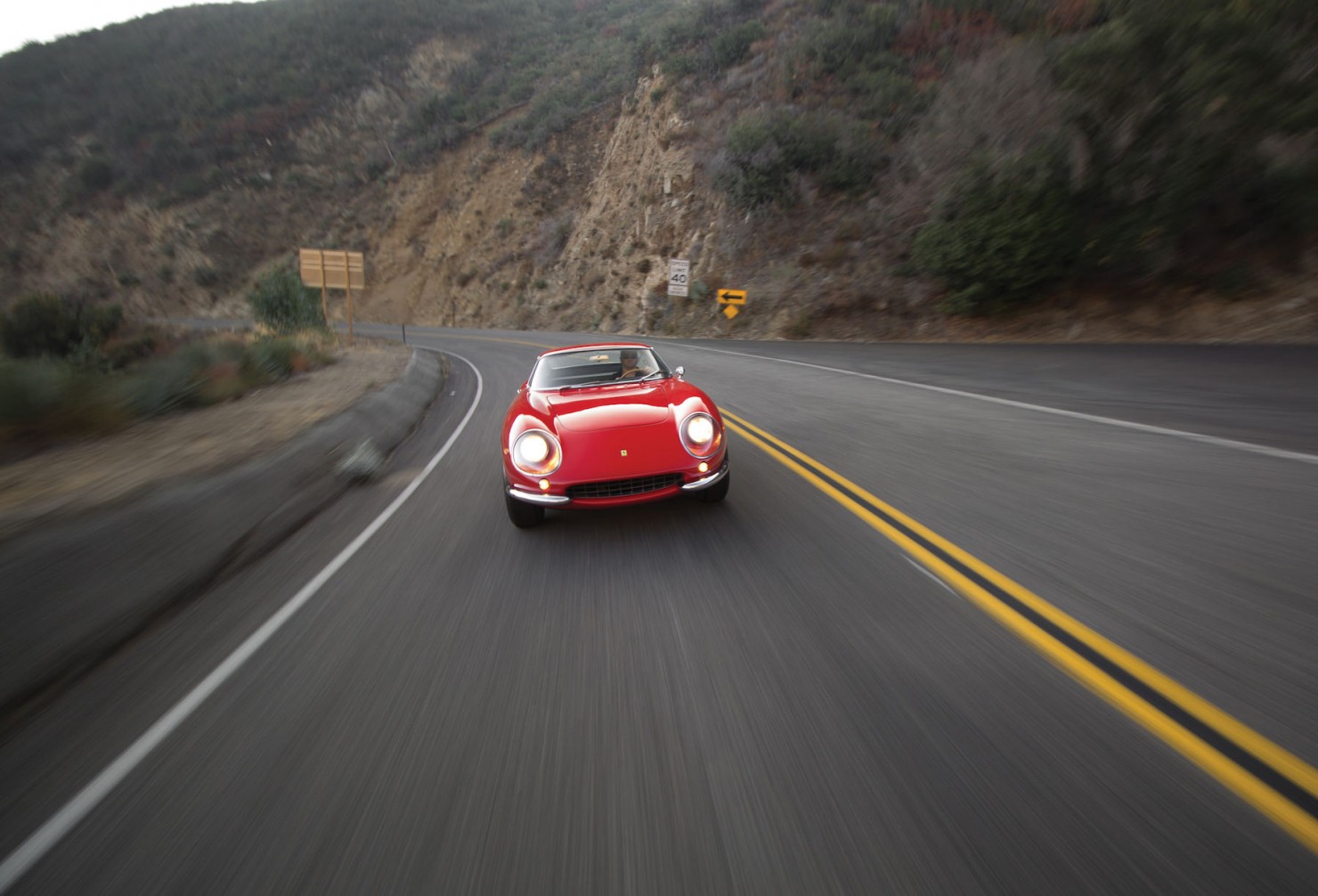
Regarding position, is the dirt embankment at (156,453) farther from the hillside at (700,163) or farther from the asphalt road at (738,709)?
the hillside at (700,163)

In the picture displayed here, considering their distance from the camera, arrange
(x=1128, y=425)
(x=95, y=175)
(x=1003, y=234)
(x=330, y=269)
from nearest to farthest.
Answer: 1. (x=1128, y=425)
2. (x=1003, y=234)
3. (x=330, y=269)
4. (x=95, y=175)

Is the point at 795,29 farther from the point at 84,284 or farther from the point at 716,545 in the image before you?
the point at 84,284

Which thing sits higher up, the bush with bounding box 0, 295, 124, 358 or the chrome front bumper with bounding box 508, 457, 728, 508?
the chrome front bumper with bounding box 508, 457, 728, 508

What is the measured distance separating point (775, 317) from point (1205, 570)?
2201 cm

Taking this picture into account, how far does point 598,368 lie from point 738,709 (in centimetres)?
424

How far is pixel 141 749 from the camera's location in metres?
2.58

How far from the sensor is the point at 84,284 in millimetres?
52562

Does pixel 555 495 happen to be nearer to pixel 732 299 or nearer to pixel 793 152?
pixel 732 299

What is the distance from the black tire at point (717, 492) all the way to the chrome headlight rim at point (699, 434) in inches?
10.1

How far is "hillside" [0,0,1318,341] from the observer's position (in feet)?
49.3

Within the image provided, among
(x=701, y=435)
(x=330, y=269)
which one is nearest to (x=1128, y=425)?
(x=701, y=435)

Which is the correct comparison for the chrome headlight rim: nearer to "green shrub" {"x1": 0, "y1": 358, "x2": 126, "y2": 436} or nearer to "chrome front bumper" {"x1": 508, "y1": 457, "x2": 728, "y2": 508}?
"chrome front bumper" {"x1": 508, "y1": 457, "x2": 728, "y2": 508}

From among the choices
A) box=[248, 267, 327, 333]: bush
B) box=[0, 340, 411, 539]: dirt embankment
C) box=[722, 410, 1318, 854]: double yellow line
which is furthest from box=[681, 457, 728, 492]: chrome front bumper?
box=[248, 267, 327, 333]: bush

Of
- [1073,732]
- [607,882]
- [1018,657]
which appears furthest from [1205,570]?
[607,882]
